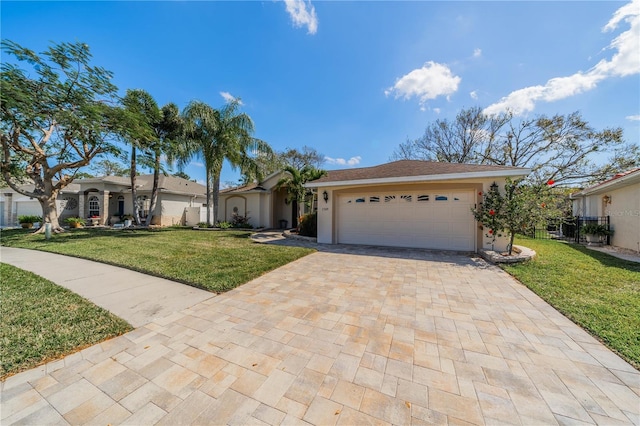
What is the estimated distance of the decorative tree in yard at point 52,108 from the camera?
28.1 ft

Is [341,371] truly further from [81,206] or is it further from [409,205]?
[81,206]

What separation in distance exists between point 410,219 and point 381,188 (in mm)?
1710

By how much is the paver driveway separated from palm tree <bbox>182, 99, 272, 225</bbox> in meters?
12.5

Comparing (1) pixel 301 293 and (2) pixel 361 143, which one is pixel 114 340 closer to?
(1) pixel 301 293

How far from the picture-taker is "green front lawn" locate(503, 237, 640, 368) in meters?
2.89

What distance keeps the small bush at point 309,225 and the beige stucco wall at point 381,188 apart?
4.39ft

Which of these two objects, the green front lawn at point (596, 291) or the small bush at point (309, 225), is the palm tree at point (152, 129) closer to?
the small bush at point (309, 225)

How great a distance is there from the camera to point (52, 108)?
9.38m

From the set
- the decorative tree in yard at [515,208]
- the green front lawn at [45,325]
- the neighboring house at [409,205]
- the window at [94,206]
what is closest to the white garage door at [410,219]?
the neighboring house at [409,205]

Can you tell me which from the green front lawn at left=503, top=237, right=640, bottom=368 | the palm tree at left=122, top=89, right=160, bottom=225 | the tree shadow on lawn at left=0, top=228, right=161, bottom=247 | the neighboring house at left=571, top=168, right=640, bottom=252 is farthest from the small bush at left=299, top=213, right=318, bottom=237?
the neighboring house at left=571, top=168, right=640, bottom=252

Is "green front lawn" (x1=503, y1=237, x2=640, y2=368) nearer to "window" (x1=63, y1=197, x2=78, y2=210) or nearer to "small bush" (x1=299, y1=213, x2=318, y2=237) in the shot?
"small bush" (x1=299, y1=213, x2=318, y2=237)

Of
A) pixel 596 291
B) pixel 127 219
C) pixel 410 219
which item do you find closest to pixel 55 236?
pixel 127 219

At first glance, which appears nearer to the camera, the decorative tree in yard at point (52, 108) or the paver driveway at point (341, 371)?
the paver driveway at point (341, 371)

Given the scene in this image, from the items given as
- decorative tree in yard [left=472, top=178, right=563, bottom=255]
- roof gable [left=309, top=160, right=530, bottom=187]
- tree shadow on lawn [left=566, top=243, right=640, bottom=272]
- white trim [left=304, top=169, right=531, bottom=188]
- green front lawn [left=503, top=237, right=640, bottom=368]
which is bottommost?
green front lawn [left=503, top=237, right=640, bottom=368]
